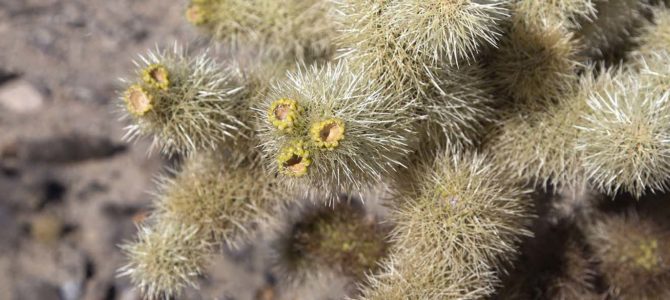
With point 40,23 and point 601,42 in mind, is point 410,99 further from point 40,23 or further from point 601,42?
point 40,23

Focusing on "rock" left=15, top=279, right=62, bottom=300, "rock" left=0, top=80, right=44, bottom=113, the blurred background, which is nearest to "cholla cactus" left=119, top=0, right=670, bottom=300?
the blurred background

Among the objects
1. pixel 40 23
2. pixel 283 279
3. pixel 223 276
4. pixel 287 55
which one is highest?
pixel 287 55

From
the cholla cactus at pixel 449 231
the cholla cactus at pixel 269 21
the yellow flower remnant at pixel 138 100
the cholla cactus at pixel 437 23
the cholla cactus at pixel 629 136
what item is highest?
the cholla cactus at pixel 437 23

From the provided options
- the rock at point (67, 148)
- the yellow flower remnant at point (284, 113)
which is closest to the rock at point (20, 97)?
the rock at point (67, 148)

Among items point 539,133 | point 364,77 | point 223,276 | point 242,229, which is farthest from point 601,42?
point 223,276

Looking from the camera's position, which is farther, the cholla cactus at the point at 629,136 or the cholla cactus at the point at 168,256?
the cholla cactus at the point at 168,256

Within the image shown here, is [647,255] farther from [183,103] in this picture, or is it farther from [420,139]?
[183,103]

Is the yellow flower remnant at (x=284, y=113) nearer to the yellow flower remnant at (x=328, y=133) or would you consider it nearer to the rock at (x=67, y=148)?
the yellow flower remnant at (x=328, y=133)
